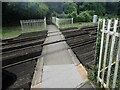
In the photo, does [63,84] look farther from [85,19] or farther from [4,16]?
[85,19]

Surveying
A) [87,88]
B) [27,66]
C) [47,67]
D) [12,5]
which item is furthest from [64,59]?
[12,5]

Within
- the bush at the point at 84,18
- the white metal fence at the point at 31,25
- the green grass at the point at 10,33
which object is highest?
the bush at the point at 84,18

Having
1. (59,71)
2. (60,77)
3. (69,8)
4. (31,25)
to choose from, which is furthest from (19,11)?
(60,77)

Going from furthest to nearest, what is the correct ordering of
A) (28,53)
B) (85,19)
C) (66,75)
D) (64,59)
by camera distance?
(85,19)
(28,53)
(64,59)
(66,75)

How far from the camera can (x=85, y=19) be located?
26.2 metres

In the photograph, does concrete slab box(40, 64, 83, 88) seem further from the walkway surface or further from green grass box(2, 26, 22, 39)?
green grass box(2, 26, 22, 39)

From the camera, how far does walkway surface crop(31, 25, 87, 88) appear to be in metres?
5.26

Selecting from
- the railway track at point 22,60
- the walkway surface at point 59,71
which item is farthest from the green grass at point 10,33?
the walkway surface at point 59,71

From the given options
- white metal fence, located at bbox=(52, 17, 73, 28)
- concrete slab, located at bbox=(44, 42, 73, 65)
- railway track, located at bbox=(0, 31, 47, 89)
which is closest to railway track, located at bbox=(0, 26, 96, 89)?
railway track, located at bbox=(0, 31, 47, 89)

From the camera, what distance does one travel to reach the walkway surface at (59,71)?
5.26m

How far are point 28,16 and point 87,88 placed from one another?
16495 millimetres

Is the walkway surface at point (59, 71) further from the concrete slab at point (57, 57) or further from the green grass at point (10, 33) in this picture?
the green grass at point (10, 33)

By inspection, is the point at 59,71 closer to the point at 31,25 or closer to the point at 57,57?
the point at 57,57

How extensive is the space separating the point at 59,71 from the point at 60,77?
549 millimetres
